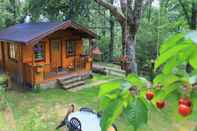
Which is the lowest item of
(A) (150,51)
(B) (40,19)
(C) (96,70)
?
(C) (96,70)

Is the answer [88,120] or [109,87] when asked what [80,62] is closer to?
[88,120]

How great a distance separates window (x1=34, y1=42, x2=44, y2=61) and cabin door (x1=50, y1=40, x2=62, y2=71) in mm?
530

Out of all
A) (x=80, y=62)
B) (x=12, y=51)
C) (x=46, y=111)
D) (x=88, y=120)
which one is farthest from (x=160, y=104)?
(x=12, y=51)

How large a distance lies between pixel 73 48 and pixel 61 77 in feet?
6.53

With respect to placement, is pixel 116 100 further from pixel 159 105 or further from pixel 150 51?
pixel 150 51

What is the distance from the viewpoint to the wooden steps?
1217 centimetres

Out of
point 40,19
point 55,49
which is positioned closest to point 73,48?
point 55,49

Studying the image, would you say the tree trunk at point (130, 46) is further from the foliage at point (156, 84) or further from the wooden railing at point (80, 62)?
the foliage at point (156, 84)

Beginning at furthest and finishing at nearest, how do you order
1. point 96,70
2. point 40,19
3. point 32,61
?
point 40,19, point 96,70, point 32,61

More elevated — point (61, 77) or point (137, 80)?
point (137, 80)

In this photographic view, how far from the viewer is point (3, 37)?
13.3 meters

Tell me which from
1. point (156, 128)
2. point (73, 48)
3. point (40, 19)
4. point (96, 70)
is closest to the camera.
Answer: point (156, 128)

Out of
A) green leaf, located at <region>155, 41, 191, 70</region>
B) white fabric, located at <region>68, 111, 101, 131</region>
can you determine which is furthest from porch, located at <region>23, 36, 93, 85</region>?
green leaf, located at <region>155, 41, 191, 70</region>

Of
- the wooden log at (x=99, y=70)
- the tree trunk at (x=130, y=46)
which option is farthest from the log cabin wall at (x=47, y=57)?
the tree trunk at (x=130, y=46)
